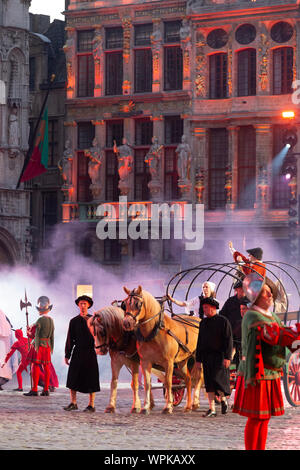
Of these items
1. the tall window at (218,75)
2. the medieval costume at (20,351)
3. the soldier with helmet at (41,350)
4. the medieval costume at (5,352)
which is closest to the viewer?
the soldier with helmet at (41,350)

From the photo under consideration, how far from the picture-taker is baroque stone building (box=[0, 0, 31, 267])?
34812 millimetres

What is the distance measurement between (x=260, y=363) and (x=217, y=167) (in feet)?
81.5

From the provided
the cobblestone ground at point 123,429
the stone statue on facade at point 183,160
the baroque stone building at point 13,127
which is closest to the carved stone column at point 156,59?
the stone statue on facade at point 183,160

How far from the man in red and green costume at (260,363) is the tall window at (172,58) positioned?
25641 mm

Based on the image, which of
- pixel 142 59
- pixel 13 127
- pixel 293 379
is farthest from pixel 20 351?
pixel 142 59

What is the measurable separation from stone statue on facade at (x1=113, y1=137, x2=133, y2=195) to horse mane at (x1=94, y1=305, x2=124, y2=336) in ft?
65.6

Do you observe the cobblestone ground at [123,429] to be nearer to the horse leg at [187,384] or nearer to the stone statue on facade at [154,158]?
the horse leg at [187,384]

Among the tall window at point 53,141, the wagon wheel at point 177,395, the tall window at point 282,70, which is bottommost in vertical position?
the wagon wheel at point 177,395

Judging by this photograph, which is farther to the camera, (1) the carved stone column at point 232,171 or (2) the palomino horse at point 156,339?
(1) the carved stone column at point 232,171

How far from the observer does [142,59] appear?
115ft

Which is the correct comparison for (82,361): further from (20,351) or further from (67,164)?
(67,164)

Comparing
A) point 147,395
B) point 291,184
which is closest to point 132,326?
point 147,395

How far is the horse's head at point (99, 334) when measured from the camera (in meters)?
14.5

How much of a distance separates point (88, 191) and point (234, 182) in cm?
577
